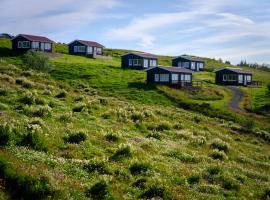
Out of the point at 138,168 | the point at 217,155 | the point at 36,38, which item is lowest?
the point at 217,155

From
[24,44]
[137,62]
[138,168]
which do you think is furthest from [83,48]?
[138,168]

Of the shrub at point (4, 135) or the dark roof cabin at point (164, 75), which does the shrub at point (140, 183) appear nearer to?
the shrub at point (4, 135)

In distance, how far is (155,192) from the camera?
616 inches

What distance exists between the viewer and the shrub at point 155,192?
50.5 ft

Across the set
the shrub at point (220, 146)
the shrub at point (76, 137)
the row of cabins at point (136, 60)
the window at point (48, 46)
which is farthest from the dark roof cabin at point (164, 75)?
the shrub at point (76, 137)

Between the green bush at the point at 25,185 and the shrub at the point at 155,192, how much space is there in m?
3.69

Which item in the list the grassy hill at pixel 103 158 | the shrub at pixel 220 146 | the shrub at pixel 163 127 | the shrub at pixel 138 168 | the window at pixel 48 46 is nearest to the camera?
the grassy hill at pixel 103 158

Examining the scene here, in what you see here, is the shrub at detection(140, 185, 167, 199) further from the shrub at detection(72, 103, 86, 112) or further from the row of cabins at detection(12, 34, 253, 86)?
the row of cabins at detection(12, 34, 253, 86)

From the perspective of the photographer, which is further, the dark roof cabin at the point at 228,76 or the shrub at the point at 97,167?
the dark roof cabin at the point at 228,76

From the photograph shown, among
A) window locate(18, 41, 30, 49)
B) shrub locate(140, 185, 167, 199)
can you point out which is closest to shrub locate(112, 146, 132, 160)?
shrub locate(140, 185, 167, 199)

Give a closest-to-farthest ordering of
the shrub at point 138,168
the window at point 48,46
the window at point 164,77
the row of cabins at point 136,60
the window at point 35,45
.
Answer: the shrub at point 138,168
the window at point 164,77
the row of cabins at point 136,60
the window at point 35,45
the window at point 48,46

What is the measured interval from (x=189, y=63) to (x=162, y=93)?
195 feet

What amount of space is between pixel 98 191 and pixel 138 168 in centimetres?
429

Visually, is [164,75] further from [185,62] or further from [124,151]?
[124,151]
